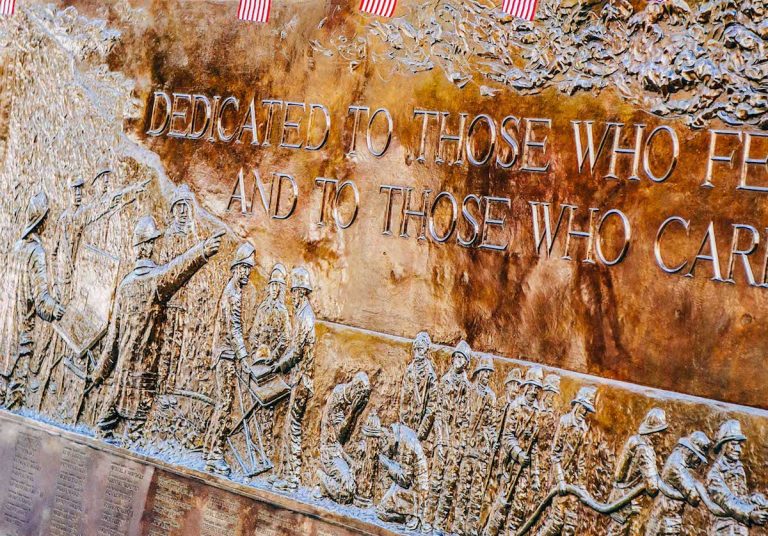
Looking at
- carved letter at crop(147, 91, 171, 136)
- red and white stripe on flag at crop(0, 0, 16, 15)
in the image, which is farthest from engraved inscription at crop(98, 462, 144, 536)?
red and white stripe on flag at crop(0, 0, 16, 15)

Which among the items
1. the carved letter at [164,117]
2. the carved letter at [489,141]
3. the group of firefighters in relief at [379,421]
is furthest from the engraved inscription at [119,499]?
the carved letter at [489,141]

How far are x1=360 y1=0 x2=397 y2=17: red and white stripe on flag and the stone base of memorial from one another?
9.82 ft

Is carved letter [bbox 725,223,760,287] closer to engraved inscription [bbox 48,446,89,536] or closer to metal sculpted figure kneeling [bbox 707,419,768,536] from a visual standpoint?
metal sculpted figure kneeling [bbox 707,419,768,536]

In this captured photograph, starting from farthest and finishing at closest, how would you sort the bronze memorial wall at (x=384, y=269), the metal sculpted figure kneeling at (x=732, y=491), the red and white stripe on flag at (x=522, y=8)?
the red and white stripe on flag at (x=522, y=8) → the bronze memorial wall at (x=384, y=269) → the metal sculpted figure kneeling at (x=732, y=491)

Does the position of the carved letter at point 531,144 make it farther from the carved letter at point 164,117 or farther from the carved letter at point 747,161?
the carved letter at point 164,117

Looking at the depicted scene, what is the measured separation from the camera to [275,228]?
18.8 ft

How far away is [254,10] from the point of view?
18.8 ft

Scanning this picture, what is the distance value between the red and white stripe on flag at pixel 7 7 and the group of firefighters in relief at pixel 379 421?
144cm

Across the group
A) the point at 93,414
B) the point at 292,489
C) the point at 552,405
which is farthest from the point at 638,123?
the point at 93,414

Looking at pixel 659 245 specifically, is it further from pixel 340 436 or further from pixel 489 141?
pixel 340 436

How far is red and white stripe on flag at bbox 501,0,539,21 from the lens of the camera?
15.7 ft

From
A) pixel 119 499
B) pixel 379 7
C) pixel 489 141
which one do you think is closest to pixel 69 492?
pixel 119 499

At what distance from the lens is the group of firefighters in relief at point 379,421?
4395mm

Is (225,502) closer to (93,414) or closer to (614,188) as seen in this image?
(93,414)
